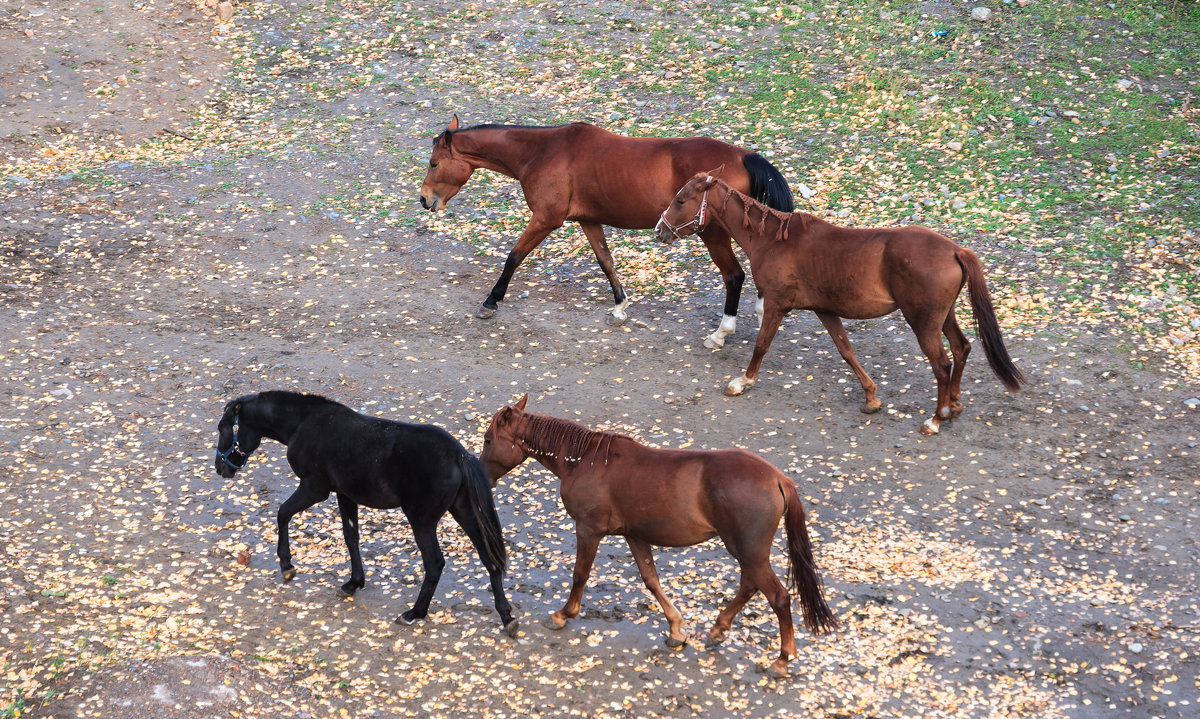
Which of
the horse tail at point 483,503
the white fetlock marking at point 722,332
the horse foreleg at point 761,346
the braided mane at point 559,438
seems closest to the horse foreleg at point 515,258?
the white fetlock marking at point 722,332

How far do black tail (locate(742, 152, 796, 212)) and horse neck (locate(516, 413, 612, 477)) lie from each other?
4.11 metres

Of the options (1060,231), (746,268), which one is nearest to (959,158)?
(1060,231)

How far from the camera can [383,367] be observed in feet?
31.6

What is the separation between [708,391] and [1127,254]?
189 inches

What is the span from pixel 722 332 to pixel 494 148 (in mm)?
3096

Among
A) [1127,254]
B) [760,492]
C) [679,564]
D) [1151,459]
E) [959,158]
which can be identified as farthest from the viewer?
[959,158]

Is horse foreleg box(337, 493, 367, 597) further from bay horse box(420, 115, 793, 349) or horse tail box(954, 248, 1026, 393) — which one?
horse tail box(954, 248, 1026, 393)

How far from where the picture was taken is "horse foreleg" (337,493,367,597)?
6.72 metres

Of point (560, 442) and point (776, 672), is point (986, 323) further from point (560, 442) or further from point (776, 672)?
point (560, 442)

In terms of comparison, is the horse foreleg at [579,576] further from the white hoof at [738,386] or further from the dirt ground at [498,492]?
the white hoof at [738,386]

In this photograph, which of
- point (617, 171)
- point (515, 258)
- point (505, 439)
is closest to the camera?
point (505, 439)

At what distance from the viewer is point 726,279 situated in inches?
393

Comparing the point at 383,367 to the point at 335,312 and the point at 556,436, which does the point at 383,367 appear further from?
the point at 556,436

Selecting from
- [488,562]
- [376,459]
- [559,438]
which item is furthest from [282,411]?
[559,438]
